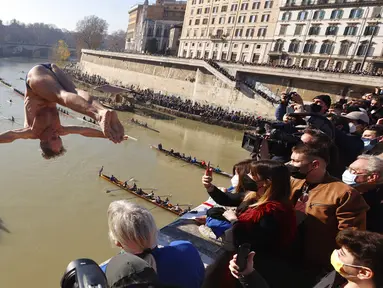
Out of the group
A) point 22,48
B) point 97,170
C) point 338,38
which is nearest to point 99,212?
point 97,170

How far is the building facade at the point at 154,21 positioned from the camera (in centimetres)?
5594

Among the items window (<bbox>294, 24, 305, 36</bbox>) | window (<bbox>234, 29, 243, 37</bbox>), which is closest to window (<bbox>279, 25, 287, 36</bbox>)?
window (<bbox>294, 24, 305, 36</bbox>)

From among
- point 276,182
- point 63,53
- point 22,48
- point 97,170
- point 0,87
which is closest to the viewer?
point 276,182

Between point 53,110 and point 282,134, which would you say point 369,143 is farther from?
point 53,110

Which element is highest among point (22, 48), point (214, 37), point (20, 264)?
point (214, 37)

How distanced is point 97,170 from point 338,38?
2712 cm

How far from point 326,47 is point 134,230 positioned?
111 feet

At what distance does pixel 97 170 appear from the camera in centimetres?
1761

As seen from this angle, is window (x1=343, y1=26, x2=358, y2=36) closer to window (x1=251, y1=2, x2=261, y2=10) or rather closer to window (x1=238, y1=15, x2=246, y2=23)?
window (x1=251, y1=2, x2=261, y2=10)

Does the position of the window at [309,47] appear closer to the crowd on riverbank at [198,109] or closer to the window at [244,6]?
the window at [244,6]

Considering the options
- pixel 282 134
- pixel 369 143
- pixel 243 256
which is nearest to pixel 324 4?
pixel 369 143

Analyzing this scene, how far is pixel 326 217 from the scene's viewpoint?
236cm

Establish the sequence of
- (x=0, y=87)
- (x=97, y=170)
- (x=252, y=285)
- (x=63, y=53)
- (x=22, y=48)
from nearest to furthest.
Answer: (x=252, y=285) → (x=97, y=170) → (x=0, y=87) → (x=63, y=53) → (x=22, y=48)

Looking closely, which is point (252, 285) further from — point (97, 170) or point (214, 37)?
point (214, 37)
